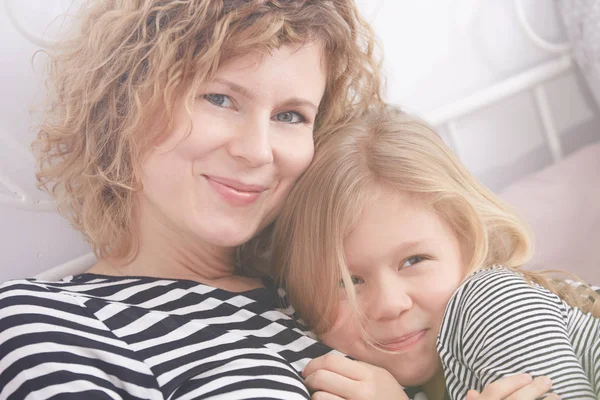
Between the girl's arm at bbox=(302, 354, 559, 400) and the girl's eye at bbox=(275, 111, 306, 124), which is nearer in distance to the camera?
the girl's arm at bbox=(302, 354, 559, 400)

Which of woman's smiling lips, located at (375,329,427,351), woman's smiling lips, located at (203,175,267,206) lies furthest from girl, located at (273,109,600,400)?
woman's smiling lips, located at (203,175,267,206)

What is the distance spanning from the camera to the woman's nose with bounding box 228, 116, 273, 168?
1007 mm

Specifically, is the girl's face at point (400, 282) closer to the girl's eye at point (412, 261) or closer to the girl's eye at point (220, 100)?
the girl's eye at point (412, 261)

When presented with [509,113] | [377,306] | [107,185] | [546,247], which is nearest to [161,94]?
[107,185]

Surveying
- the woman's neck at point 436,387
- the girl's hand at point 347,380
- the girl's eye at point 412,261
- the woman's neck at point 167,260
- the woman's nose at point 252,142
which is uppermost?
the woman's nose at point 252,142

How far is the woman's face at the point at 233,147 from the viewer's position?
3.30 feet

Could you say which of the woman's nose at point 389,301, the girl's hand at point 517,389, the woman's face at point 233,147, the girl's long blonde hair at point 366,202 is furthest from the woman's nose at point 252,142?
the girl's hand at point 517,389

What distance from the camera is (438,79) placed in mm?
1779

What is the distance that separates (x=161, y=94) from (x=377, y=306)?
446 millimetres

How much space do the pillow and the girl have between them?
10.6 inches

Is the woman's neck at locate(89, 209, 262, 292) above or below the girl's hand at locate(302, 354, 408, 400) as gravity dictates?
above

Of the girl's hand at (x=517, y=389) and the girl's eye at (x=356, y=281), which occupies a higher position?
the girl's eye at (x=356, y=281)

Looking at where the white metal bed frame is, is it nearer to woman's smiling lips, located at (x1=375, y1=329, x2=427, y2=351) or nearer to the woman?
the woman

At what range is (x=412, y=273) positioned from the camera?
106 centimetres
